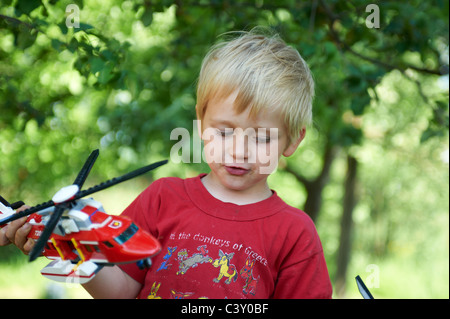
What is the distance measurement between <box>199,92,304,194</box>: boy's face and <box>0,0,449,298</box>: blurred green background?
25.5 inches

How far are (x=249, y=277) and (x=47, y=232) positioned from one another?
0.66 meters

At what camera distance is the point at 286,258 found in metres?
1.56

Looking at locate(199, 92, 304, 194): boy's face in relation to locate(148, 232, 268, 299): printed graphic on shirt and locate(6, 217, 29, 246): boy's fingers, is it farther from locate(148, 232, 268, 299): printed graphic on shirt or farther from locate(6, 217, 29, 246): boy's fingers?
locate(6, 217, 29, 246): boy's fingers

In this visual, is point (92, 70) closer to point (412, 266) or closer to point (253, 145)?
point (253, 145)

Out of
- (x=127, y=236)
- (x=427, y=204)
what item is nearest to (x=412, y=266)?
(x=427, y=204)

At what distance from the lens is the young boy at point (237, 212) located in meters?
1.49

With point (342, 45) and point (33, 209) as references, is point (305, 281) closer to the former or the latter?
point (33, 209)

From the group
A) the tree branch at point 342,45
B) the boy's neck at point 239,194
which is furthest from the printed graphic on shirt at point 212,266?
the tree branch at point 342,45

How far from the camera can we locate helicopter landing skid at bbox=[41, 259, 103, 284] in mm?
1185

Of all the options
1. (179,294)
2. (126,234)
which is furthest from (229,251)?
(126,234)

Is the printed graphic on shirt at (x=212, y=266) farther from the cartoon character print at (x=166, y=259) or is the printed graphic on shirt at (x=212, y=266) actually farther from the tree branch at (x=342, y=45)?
the tree branch at (x=342, y=45)

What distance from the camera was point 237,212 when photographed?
157 centimetres

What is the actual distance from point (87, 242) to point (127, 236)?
0.09 metres

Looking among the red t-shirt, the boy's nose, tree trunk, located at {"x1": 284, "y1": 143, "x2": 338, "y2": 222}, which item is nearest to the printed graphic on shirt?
the red t-shirt
